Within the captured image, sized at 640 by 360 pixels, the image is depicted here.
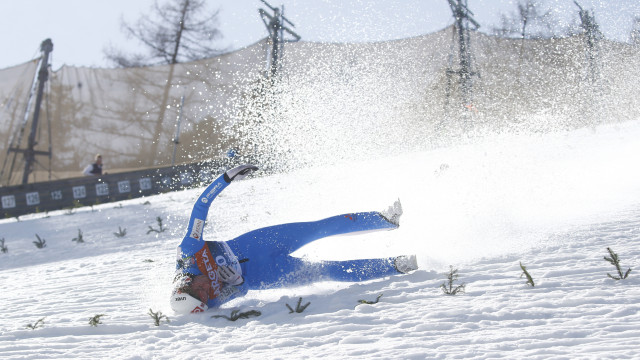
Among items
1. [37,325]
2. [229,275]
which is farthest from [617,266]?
[37,325]

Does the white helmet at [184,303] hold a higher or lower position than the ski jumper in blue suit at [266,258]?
lower

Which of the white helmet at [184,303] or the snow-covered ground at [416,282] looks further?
the white helmet at [184,303]

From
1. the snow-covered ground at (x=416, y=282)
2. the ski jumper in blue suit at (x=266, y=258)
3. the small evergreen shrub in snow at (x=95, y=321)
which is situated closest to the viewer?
the snow-covered ground at (x=416, y=282)

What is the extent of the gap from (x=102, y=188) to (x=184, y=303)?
32.3 ft

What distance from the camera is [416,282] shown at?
3643 millimetres

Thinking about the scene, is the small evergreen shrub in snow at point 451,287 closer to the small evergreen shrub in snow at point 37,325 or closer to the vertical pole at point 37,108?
the small evergreen shrub in snow at point 37,325

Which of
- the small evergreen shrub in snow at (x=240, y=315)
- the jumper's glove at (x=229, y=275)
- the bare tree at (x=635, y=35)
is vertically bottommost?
the small evergreen shrub in snow at (x=240, y=315)

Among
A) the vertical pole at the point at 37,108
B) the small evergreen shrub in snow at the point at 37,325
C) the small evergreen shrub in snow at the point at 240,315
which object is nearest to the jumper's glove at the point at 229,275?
the small evergreen shrub in snow at the point at 240,315

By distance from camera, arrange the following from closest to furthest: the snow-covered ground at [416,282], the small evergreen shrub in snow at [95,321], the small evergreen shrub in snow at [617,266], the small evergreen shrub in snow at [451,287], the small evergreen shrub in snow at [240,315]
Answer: the snow-covered ground at [416,282], the small evergreen shrub in snow at [617,266], the small evergreen shrub in snow at [451,287], the small evergreen shrub in snow at [240,315], the small evergreen shrub in snow at [95,321]

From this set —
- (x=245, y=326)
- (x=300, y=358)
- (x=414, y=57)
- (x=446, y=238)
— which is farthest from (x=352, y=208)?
(x=414, y=57)

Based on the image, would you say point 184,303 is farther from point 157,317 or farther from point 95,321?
point 95,321

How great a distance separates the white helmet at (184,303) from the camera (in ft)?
11.7

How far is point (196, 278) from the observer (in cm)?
371

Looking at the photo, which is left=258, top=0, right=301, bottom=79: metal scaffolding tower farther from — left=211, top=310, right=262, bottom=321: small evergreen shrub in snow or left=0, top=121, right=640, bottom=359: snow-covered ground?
left=211, top=310, right=262, bottom=321: small evergreen shrub in snow
